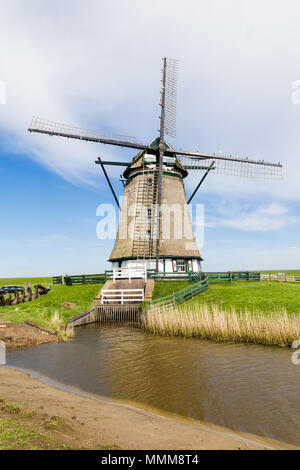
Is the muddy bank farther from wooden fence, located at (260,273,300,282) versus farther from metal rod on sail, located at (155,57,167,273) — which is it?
wooden fence, located at (260,273,300,282)

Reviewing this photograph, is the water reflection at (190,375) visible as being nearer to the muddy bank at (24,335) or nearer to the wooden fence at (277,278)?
the muddy bank at (24,335)

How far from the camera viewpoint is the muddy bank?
12531mm

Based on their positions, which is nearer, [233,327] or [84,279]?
[233,327]

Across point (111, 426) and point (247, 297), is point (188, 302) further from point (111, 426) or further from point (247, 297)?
point (111, 426)

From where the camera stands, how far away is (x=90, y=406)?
5891 millimetres

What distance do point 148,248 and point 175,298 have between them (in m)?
8.01

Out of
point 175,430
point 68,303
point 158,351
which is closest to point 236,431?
point 175,430

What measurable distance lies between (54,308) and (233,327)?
11685 millimetres

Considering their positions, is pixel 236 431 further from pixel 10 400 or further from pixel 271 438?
pixel 10 400

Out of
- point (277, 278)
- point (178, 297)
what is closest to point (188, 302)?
point (178, 297)

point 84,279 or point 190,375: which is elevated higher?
point 84,279

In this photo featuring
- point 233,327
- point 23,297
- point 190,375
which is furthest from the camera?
point 23,297

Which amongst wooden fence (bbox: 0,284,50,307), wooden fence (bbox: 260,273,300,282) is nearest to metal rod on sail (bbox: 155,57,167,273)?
wooden fence (bbox: 0,284,50,307)

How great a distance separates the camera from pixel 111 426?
471 centimetres
